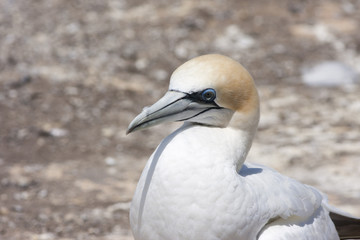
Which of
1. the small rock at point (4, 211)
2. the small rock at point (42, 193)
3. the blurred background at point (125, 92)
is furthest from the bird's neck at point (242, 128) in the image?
the small rock at point (42, 193)

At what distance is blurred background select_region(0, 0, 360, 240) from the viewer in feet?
16.4

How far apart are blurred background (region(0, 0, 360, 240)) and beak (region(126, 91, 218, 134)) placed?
185 centimetres

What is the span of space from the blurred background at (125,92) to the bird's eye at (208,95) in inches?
76.3

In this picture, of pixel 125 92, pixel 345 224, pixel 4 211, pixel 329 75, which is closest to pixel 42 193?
pixel 4 211

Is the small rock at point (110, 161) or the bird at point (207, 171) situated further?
the small rock at point (110, 161)

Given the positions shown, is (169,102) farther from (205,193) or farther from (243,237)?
(243,237)

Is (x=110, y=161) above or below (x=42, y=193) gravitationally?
above

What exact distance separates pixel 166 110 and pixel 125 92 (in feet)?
13.7

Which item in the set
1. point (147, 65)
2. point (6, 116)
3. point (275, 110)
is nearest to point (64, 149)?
point (6, 116)

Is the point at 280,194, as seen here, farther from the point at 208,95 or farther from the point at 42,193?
the point at 42,193

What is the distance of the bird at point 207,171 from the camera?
8.77 ft

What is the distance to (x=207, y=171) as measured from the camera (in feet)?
8.84

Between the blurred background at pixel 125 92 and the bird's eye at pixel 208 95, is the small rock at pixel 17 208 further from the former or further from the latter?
the bird's eye at pixel 208 95

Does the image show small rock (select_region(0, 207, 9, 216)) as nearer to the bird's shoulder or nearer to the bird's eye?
the bird's shoulder
